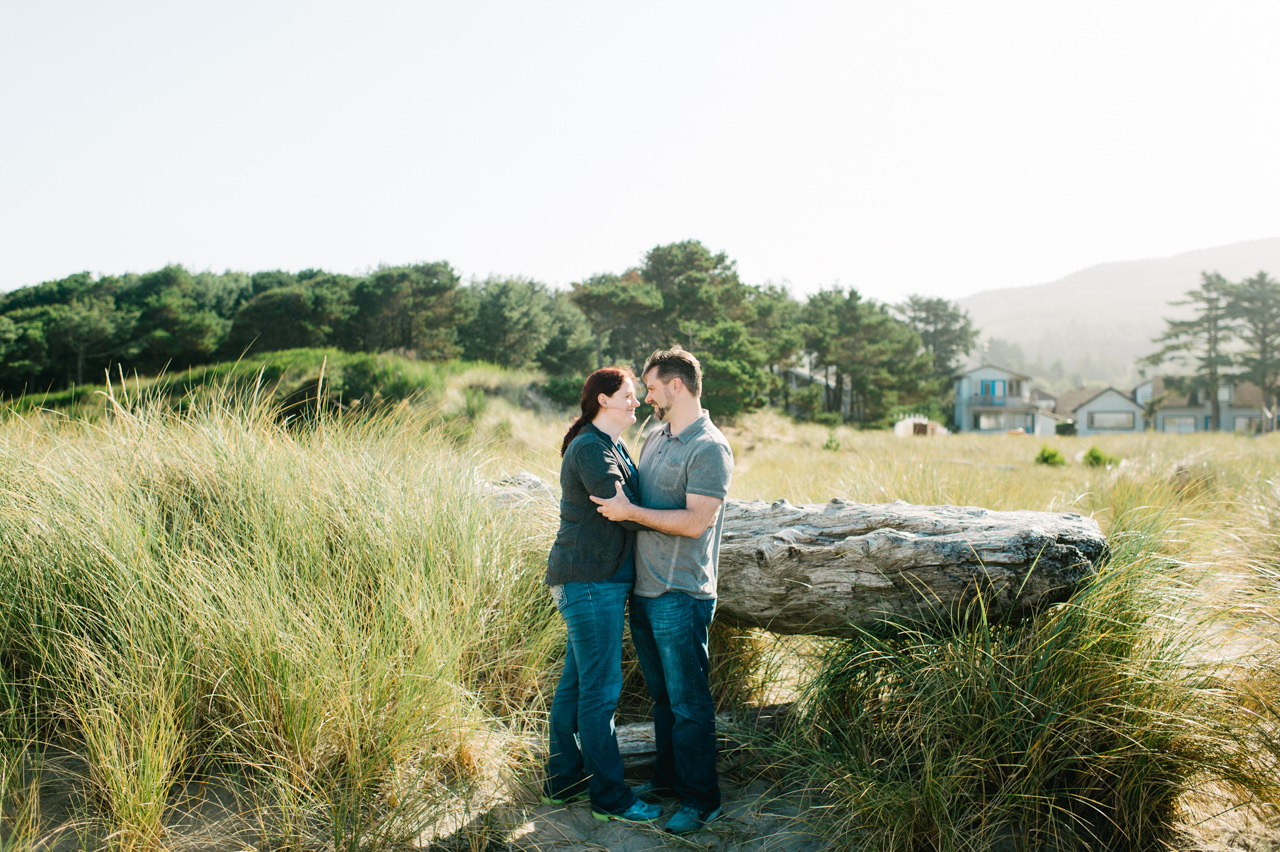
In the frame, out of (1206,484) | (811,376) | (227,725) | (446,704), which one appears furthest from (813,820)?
(811,376)

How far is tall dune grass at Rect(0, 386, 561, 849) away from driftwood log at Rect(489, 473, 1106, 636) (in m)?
1.31

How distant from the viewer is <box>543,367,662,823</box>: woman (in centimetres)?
307

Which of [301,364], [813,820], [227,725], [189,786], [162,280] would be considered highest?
[162,280]

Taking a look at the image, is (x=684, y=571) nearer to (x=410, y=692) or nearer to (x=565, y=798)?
(x=565, y=798)

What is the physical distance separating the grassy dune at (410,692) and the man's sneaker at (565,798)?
0.22 m

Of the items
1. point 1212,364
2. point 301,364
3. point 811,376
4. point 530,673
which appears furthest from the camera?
point 1212,364

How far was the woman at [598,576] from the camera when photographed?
3.07 metres

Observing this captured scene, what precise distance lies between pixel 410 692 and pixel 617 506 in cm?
128

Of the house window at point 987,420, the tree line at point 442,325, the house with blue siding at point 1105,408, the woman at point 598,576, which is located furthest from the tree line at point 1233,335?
the woman at point 598,576

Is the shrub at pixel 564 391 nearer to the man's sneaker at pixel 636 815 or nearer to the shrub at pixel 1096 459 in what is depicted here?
the shrub at pixel 1096 459

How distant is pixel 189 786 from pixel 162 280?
38.8m

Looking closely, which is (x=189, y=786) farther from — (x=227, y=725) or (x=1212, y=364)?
(x=1212, y=364)

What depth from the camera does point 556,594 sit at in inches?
125

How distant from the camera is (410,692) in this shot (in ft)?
10.6
